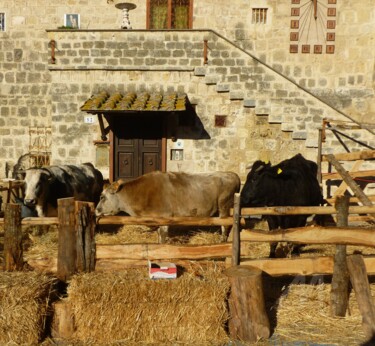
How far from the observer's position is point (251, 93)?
12859 mm

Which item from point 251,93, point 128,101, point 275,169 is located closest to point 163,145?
point 128,101

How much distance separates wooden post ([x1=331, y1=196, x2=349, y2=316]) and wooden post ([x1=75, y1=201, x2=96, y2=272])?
323 centimetres

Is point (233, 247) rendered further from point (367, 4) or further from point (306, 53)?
point (367, 4)

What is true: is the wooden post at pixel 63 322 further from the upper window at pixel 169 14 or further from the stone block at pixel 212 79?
the upper window at pixel 169 14

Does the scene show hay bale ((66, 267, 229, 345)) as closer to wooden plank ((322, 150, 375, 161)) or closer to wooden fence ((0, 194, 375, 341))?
wooden fence ((0, 194, 375, 341))

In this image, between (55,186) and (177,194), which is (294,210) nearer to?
(177,194)

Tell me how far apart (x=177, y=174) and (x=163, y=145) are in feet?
15.4

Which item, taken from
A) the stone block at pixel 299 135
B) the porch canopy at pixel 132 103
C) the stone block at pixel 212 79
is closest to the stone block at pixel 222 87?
the stone block at pixel 212 79

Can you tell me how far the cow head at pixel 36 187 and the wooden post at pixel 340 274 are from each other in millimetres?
5928

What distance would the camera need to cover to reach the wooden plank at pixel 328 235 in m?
5.16

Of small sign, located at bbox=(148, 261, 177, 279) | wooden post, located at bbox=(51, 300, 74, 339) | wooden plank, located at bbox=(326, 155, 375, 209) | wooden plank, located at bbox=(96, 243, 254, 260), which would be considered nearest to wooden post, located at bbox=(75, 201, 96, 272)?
wooden plank, located at bbox=(96, 243, 254, 260)

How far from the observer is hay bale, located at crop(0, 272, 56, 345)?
442 cm

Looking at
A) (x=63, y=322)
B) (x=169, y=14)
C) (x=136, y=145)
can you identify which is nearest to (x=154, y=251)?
(x=63, y=322)

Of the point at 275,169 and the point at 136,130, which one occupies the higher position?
the point at 136,130
